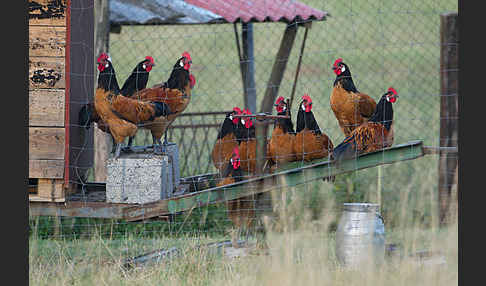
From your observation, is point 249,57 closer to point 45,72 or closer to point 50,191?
point 45,72

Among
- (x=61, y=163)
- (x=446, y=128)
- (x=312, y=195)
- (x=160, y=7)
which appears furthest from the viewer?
(x=312, y=195)

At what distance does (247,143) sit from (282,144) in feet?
1.18

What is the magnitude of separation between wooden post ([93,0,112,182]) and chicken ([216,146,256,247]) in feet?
7.53

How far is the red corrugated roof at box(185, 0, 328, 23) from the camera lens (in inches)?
263

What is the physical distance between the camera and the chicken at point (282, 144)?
17.2ft

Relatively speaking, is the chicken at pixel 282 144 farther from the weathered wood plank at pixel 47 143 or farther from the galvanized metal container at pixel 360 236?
the weathered wood plank at pixel 47 143

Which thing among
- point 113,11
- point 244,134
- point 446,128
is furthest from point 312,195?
point 113,11

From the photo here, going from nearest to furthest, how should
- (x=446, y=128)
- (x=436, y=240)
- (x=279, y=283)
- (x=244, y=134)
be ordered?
(x=279, y=283) → (x=436, y=240) → (x=244, y=134) → (x=446, y=128)

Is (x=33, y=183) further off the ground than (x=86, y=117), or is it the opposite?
(x=86, y=117)

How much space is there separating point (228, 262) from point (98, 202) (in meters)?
1.24

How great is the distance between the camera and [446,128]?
6.63 meters

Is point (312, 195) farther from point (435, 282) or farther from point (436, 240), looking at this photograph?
point (435, 282)

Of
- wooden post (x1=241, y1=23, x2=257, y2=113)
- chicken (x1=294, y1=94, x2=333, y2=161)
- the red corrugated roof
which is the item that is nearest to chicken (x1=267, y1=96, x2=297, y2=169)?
chicken (x1=294, y1=94, x2=333, y2=161)

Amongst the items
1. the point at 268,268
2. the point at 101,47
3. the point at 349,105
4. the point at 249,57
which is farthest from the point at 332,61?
the point at 268,268
